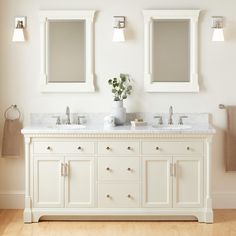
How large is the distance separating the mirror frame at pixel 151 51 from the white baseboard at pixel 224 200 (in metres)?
1.00

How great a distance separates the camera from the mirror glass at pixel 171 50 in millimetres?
5258

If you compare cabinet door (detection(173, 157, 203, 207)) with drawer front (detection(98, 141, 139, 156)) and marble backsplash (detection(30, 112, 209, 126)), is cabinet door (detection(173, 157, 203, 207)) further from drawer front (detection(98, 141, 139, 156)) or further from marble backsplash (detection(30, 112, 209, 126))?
marble backsplash (detection(30, 112, 209, 126))

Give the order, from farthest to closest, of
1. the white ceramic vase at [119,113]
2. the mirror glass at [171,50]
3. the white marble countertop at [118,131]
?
the mirror glass at [171,50] → the white ceramic vase at [119,113] → the white marble countertop at [118,131]

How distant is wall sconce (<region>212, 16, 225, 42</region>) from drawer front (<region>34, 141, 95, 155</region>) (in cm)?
149

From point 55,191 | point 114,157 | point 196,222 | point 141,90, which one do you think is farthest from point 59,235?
point 141,90

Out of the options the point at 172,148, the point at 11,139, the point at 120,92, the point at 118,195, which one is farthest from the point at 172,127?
the point at 11,139

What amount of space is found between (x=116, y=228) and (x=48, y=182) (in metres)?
0.70

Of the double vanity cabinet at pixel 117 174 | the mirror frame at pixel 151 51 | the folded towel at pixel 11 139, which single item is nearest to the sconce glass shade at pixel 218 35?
the mirror frame at pixel 151 51

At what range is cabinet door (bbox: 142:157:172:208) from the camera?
486cm

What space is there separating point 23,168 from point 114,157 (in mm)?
1013

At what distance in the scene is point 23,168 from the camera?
538cm

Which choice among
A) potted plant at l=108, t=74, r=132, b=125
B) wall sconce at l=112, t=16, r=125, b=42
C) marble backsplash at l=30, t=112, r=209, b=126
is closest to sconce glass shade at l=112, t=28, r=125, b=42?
wall sconce at l=112, t=16, r=125, b=42

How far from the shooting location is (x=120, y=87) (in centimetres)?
522

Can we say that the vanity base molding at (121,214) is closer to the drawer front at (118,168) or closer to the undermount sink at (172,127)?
the drawer front at (118,168)
